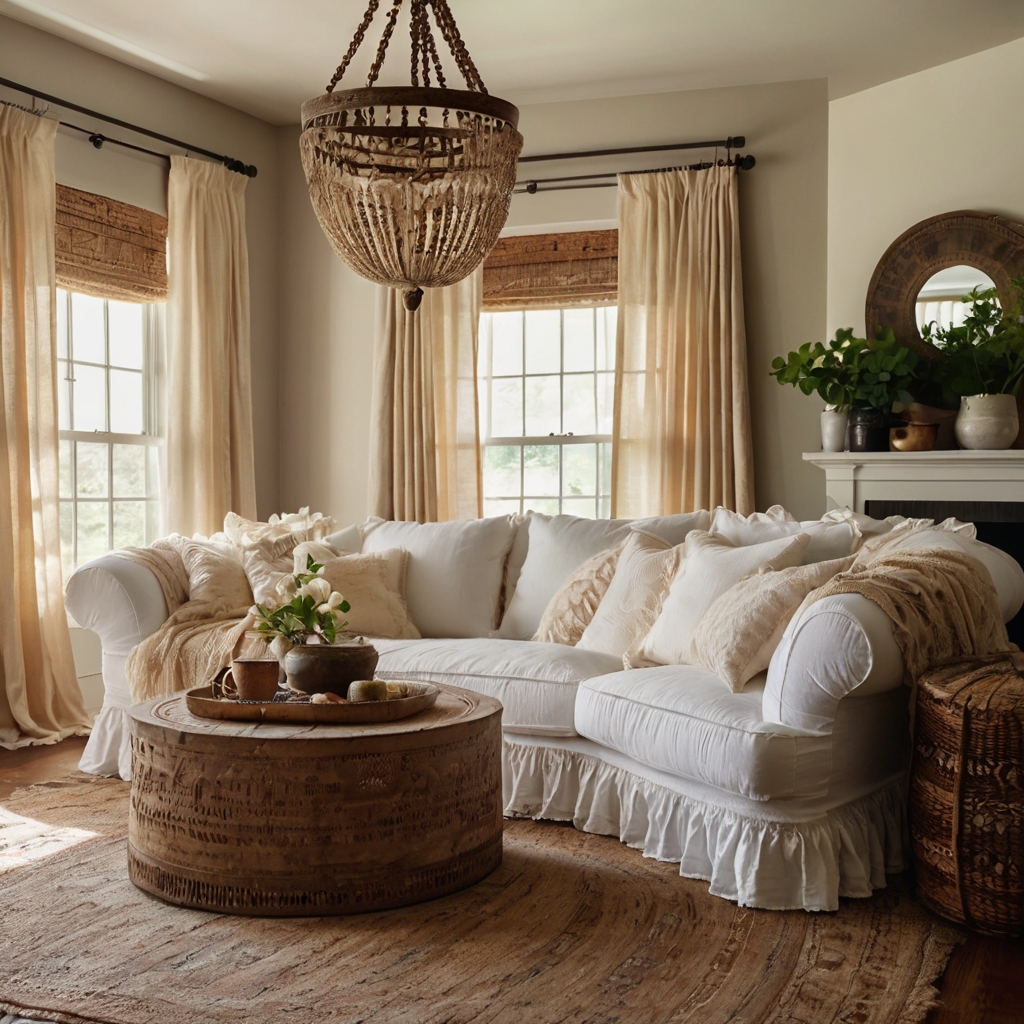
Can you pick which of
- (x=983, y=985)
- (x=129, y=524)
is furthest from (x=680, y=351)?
(x=983, y=985)

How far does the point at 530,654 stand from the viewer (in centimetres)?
354

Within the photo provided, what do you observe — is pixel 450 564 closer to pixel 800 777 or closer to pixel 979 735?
pixel 800 777

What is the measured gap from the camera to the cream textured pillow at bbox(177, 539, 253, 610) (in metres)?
4.03

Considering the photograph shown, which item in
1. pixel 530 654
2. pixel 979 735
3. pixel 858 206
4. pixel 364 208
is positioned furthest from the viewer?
pixel 858 206

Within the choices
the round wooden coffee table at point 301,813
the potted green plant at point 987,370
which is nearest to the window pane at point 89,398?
the round wooden coffee table at point 301,813

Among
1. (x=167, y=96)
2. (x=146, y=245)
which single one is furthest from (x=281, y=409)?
(x=167, y=96)

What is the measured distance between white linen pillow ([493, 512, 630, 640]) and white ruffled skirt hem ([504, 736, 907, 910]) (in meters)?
0.78

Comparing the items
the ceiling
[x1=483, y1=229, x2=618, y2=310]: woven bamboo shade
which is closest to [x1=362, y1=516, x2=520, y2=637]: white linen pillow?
[x1=483, y1=229, x2=618, y2=310]: woven bamboo shade

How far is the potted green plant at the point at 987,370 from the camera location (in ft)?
15.1

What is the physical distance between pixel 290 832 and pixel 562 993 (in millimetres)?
709

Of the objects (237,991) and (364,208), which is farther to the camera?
(364,208)

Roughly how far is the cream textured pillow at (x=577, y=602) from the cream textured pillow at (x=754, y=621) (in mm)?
676

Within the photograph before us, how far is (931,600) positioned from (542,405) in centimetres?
311

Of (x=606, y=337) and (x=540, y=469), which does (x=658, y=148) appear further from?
(x=540, y=469)
